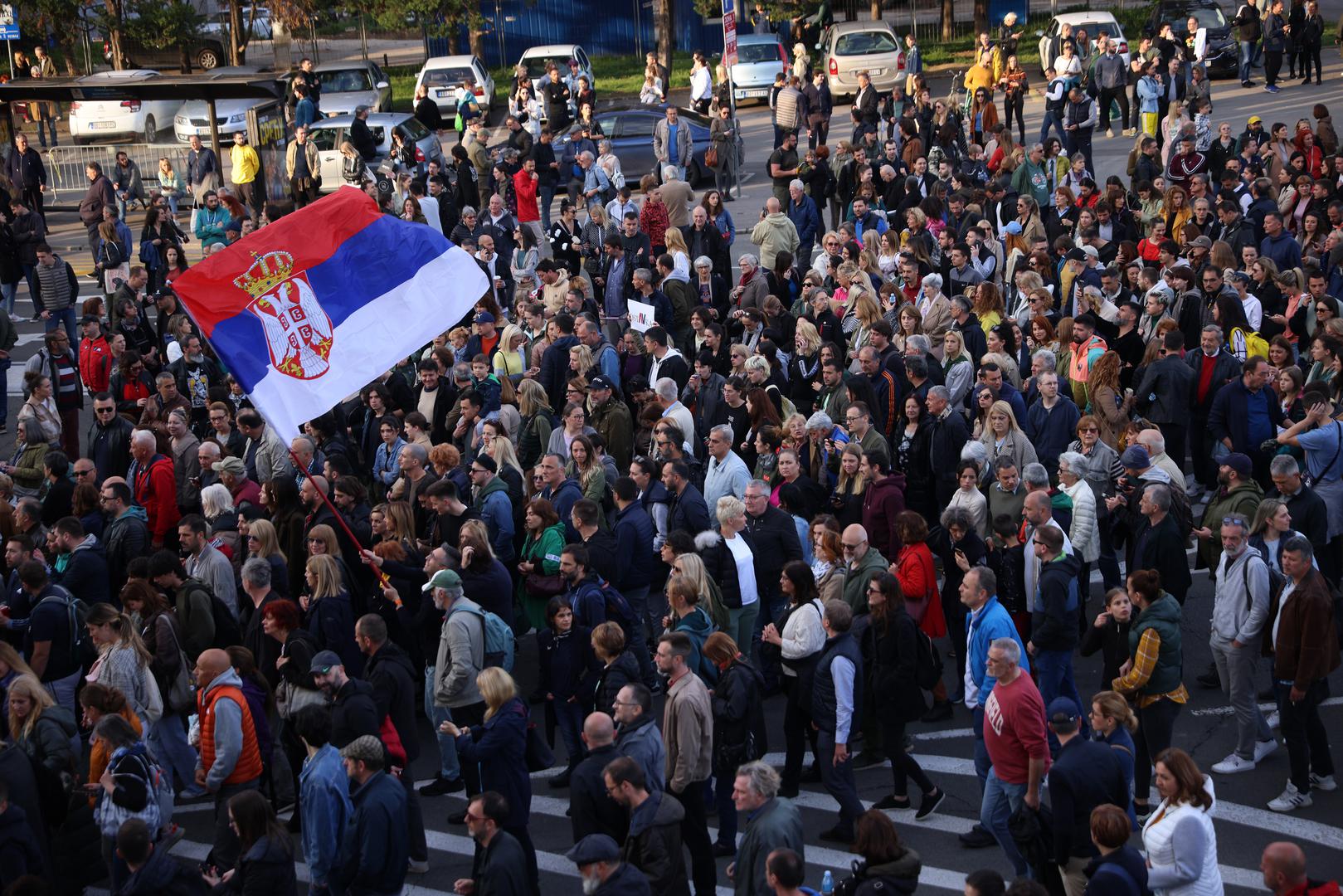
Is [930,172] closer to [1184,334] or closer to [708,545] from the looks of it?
[1184,334]

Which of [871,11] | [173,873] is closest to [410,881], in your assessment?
[173,873]

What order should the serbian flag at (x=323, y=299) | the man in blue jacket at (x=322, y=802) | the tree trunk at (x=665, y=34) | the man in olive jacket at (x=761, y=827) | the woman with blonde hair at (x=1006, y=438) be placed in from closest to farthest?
the man in olive jacket at (x=761, y=827) → the man in blue jacket at (x=322, y=802) → the serbian flag at (x=323, y=299) → the woman with blonde hair at (x=1006, y=438) → the tree trunk at (x=665, y=34)

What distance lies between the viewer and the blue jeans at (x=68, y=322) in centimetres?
A: 1975

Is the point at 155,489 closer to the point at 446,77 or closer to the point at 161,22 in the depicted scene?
the point at 446,77

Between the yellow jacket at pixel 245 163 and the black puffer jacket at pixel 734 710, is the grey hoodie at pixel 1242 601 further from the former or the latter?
the yellow jacket at pixel 245 163

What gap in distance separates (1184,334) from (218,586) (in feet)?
29.4

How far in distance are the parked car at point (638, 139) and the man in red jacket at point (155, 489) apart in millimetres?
15037

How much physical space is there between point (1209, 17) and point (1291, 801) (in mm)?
28418

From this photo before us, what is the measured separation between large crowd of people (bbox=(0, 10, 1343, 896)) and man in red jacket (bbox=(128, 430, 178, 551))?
41mm

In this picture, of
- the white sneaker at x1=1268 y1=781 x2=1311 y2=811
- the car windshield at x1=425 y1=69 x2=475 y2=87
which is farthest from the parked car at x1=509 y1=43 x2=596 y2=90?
the white sneaker at x1=1268 y1=781 x2=1311 y2=811

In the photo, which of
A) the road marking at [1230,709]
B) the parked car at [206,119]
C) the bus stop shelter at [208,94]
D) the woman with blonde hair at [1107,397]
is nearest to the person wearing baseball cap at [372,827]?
the road marking at [1230,709]

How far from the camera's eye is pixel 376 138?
27.5 metres

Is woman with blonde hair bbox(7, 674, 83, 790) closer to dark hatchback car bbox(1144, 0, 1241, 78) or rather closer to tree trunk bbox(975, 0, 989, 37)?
dark hatchback car bbox(1144, 0, 1241, 78)

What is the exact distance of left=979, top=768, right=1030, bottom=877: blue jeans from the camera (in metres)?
8.30
